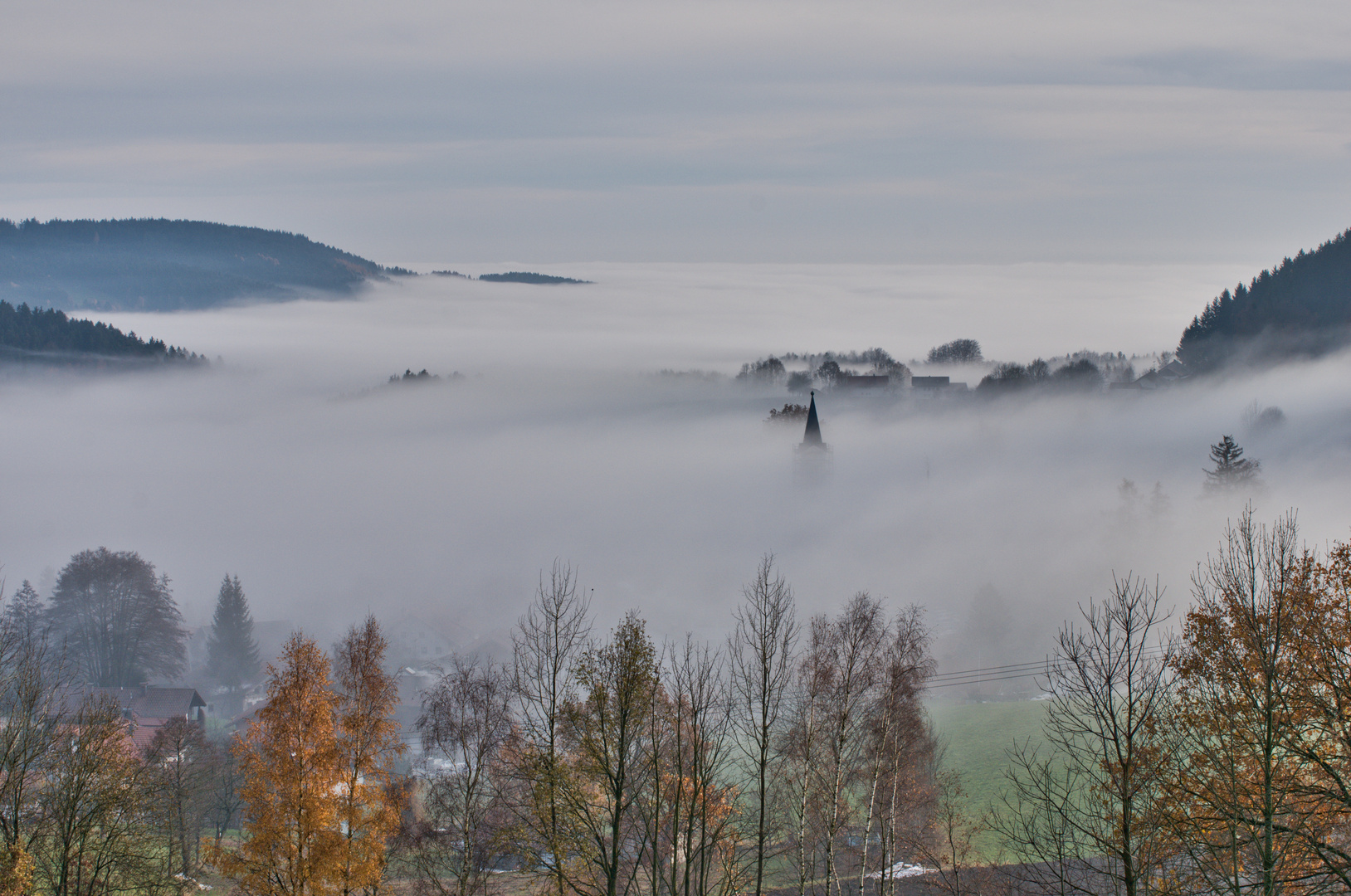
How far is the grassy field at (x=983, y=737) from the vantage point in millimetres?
45594

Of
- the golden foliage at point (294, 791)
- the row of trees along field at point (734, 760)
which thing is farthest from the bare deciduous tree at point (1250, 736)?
the golden foliage at point (294, 791)

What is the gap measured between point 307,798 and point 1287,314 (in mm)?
161244

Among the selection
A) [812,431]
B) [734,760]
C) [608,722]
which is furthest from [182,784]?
[812,431]

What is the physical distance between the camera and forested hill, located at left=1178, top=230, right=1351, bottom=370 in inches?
5719

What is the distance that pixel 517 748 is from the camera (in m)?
23.6

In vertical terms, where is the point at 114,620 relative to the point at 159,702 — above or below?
above

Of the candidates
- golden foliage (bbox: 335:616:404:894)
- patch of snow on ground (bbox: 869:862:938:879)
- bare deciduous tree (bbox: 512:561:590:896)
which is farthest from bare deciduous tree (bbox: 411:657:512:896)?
patch of snow on ground (bbox: 869:862:938:879)

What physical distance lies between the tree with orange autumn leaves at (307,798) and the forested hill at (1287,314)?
517 ft

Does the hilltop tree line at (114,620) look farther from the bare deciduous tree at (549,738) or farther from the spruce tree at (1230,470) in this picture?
the spruce tree at (1230,470)

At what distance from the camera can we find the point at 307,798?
22922 mm

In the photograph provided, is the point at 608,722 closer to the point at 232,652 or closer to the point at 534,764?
the point at 534,764

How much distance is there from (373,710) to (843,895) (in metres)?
→ 17.6

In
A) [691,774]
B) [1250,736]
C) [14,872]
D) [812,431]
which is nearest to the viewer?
[1250,736]

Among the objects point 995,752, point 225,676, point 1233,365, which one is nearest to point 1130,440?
point 1233,365
